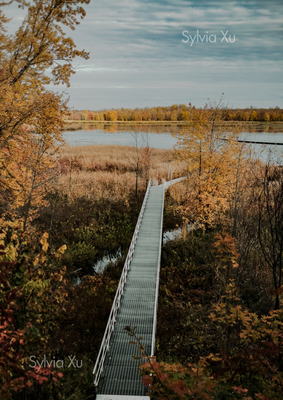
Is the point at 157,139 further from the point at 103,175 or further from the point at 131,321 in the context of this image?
the point at 131,321

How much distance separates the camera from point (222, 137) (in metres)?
19.1

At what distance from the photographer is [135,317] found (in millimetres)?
9656

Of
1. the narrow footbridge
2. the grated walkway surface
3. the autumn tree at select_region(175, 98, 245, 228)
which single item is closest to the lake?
the autumn tree at select_region(175, 98, 245, 228)

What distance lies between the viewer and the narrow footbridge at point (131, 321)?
285 inches

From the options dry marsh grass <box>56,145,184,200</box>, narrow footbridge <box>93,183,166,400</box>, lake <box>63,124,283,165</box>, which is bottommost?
narrow footbridge <box>93,183,166,400</box>

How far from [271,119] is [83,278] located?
3154 inches

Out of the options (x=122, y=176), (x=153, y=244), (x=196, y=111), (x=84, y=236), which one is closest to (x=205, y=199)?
(x=153, y=244)

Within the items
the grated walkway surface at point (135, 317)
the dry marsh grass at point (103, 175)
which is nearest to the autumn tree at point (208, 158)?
the dry marsh grass at point (103, 175)

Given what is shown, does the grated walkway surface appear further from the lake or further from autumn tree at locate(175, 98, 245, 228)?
the lake

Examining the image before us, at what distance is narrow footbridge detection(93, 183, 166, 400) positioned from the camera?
23.7 ft

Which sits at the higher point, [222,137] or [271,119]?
[271,119]

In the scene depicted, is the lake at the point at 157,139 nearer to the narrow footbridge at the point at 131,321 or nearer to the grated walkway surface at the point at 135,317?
the grated walkway surface at the point at 135,317

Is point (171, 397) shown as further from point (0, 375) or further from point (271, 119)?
point (271, 119)

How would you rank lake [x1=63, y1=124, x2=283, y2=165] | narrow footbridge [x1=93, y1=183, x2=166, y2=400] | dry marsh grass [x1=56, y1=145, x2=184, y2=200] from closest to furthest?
1. narrow footbridge [x1=93, y1=183, x2=166, y2=400]
2. dry marsh grass [x1=56, y1=145, x2=184, y2=200]
3. lake [x1=63, y1=124, x2=283, y2=165]
